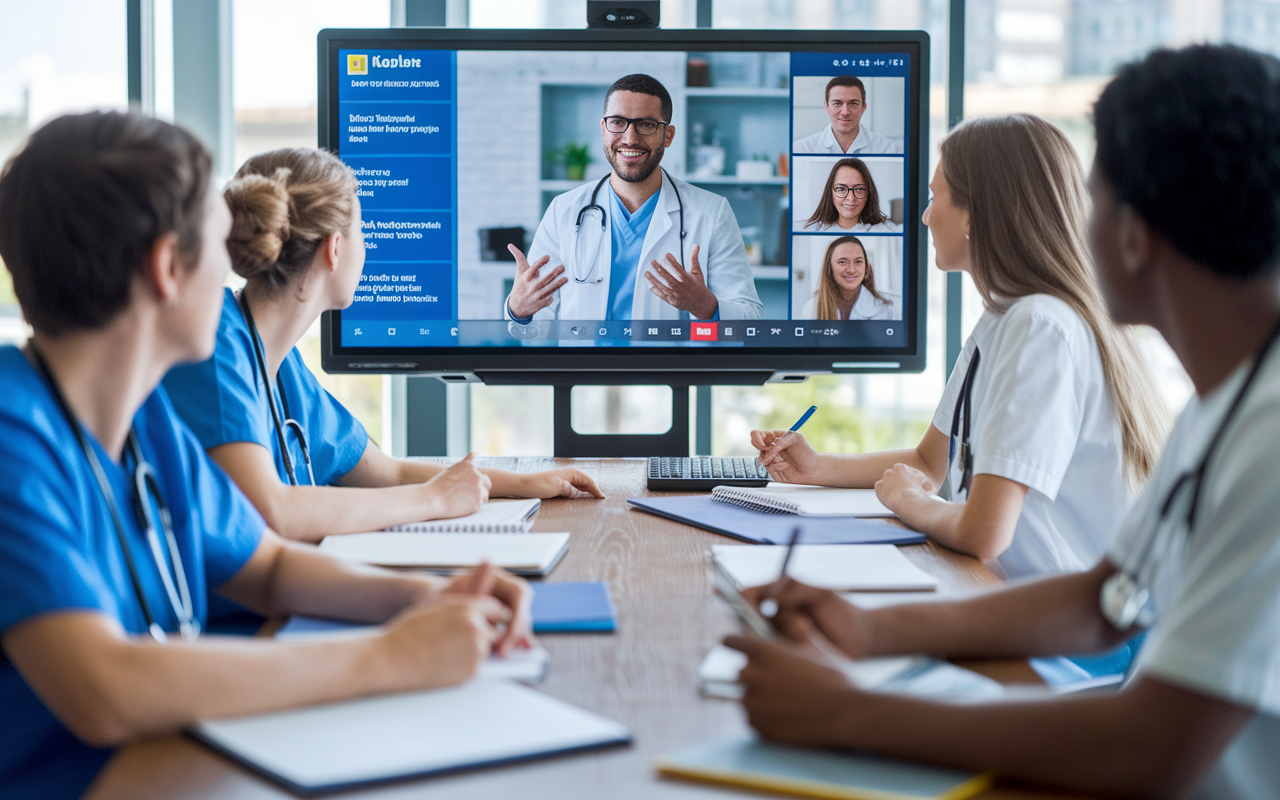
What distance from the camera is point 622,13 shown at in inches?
71.0

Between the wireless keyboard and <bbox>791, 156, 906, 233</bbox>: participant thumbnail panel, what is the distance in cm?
48

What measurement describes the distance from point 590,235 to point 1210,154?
4.02 feet

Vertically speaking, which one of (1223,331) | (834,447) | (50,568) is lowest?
(834,447)

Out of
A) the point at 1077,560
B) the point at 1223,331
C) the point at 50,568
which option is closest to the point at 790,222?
the point at 1077,560

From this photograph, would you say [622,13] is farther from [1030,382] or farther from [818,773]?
[818,773]

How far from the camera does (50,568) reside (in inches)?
27.0

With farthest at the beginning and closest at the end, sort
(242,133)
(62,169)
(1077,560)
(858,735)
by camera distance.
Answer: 1. (242,133)
2. (1077,560)
3. (62,169)
4. (858,735)

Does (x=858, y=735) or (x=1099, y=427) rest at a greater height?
(x=1099, y=427)

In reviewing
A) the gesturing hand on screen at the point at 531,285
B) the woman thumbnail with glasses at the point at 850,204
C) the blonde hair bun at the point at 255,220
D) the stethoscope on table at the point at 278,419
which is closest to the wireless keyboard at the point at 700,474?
the gesturing hand on screen at the point at 531,285

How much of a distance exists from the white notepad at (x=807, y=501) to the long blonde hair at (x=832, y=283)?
1.10 feet

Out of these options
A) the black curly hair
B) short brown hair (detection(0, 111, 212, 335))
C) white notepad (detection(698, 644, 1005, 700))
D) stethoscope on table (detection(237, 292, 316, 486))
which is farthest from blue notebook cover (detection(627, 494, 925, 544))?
short brown hair (detection(0, 111, 212, 335))

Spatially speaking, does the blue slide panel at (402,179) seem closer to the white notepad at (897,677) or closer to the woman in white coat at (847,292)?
the woman in white coat at (847,292)

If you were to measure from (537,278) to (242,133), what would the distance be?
1.24 metres

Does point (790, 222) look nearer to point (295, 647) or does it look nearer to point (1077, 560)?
point (1077, 560)
